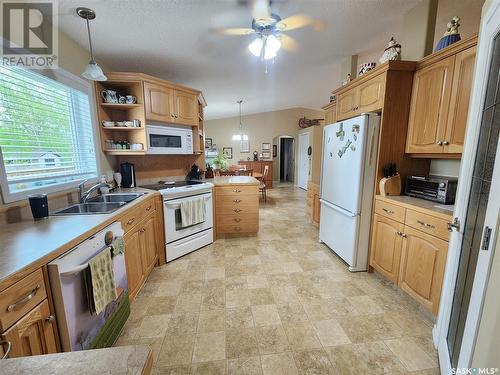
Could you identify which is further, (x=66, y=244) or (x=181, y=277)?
(x=181, y=277)

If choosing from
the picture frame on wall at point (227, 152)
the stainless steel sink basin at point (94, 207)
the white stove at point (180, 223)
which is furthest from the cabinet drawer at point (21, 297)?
the picture frame on wall at point (227, 152)

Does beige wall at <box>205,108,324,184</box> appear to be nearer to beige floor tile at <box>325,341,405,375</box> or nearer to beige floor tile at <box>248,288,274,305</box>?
beige floor tile at <box>248,288,274,305</box>

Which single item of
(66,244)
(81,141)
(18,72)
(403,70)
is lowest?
(66,244)

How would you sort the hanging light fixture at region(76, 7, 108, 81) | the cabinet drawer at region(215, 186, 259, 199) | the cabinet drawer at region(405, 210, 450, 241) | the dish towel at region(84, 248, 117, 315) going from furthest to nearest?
the cabinet drawer at region(215, 186, 259, 199) → the hanging light fixture at region(76, 7, 108, 81) → the cabinet drawer at region(405, 210, 450, 241) → the dish towel at region(84, 248, 117, 315)

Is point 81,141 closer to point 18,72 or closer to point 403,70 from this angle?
point 18,72

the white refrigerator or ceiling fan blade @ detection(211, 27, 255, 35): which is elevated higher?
ceiling fan blade @ detection(211, 27, 255, 35)

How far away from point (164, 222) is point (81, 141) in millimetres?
1162

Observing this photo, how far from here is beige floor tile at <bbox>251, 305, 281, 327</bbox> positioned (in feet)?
5.32

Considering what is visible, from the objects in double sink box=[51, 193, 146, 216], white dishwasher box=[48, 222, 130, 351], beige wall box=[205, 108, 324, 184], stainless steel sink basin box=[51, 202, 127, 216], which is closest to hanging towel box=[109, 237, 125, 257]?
white dishwasher box=[48, 222, 130, 351]

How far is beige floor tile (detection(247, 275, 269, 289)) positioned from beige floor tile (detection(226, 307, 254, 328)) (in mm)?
314

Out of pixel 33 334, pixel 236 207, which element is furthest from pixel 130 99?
pixel 33 334

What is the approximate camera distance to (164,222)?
7.95ft

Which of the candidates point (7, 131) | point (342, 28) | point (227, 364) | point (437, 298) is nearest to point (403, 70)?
point (342, 28)

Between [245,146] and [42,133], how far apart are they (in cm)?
683
